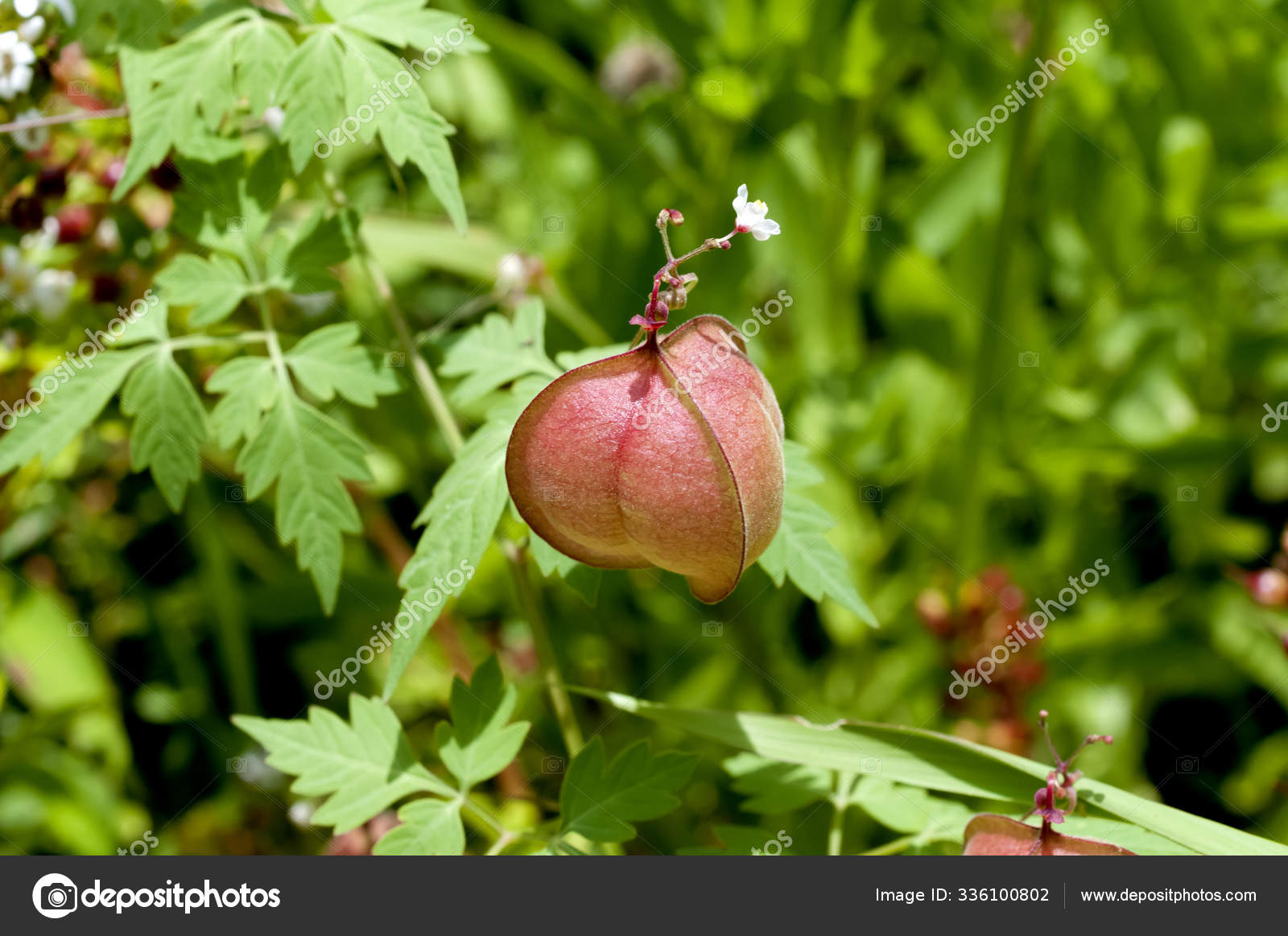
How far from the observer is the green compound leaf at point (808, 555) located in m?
0.94

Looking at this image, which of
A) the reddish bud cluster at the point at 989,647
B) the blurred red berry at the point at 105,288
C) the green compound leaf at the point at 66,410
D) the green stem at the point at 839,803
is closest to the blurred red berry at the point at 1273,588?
the reddish bud cluster at the point at 989,647

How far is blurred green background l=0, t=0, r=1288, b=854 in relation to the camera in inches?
65.4

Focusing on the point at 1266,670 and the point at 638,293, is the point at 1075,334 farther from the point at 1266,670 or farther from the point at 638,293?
the point at 638,293

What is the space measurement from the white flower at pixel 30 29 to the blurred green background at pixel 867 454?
1.44ft

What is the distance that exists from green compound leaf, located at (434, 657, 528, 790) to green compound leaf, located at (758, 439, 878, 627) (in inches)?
10.5

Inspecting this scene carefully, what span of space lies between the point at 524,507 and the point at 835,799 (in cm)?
49

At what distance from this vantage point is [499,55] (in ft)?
7.02

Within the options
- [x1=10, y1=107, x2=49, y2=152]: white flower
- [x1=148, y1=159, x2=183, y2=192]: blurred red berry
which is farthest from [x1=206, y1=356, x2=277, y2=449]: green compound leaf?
[x1=10, y1=107, x2=49, y2=152]: white flower

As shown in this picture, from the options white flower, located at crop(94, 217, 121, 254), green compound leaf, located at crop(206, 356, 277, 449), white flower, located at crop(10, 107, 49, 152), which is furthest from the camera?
white flower, located at crop(94, 217, 121, 254)

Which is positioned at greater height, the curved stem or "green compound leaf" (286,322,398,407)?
the curved stem

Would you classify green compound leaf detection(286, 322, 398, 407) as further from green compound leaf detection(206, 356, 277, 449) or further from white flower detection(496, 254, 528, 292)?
white flower detection(496, 254, 528, 292)

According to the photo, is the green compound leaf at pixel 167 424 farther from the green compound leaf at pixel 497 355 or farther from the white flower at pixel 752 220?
the white flower at pixel 752 220
